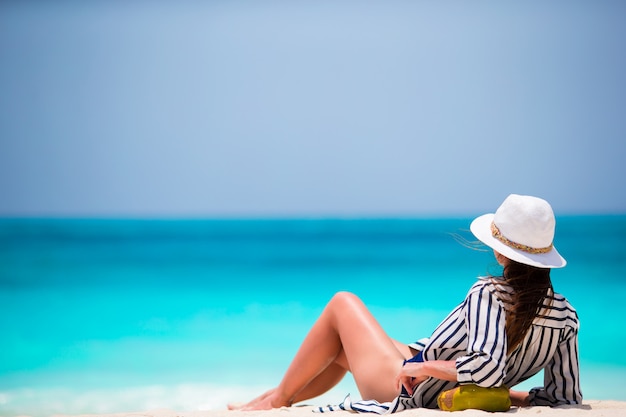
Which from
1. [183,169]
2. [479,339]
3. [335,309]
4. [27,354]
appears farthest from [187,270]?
[183,169]

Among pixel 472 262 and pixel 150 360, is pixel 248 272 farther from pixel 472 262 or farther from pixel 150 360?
pixel 150 360

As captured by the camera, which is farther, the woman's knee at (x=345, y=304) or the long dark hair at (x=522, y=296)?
the woman's knee at (x=345, y=304)

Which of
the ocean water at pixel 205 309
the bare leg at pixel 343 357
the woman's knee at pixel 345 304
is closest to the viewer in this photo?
the bare leg at pixel 343 357

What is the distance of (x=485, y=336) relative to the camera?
2.07 m

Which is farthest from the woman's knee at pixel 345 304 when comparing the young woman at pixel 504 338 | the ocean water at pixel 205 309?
the ocean water at pixel 205 309

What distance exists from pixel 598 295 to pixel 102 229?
14214 mm

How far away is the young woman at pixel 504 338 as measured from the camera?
2.08 meters

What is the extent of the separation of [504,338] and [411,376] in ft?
1.05

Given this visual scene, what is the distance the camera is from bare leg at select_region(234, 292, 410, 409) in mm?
2559

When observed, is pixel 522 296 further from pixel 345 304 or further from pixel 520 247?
pixel 345 304

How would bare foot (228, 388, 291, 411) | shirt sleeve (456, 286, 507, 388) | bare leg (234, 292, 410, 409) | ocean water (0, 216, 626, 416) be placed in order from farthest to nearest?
ocean water (0, 216, 626, 416) → bare foot (228, 388, 291, 411) → bare leg (234, 292, 410, 409) → shirt sleeve (456, 286, 507, 388)

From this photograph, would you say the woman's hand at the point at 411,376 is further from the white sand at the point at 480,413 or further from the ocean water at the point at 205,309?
the ocean water at the point at 205,309

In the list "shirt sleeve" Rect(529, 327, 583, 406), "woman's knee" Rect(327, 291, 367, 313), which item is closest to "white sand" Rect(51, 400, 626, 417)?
"shirt sleeve" Rect(529, 327, 583, 406)

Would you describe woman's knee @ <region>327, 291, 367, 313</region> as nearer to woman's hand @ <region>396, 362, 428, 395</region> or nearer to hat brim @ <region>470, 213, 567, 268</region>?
woman's hand @ <region>396, 362, 428, 395</region>
